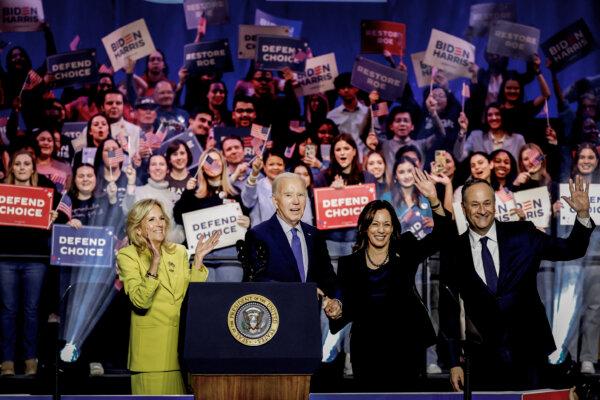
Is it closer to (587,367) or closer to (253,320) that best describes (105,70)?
(587,367)

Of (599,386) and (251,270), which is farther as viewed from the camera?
(251,270)

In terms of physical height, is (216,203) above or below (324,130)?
below

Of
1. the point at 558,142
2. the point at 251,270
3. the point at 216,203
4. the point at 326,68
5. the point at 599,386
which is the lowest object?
the point at 599,386

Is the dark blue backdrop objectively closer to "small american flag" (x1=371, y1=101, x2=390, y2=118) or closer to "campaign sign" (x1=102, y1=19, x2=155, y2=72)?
"campaign sign" (x1=102, y1=19, x2=155, y2=72)

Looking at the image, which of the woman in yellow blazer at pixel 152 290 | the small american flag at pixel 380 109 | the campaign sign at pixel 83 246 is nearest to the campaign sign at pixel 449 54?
the small american flag at pixel 380 109

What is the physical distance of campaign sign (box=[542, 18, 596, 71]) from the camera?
6.21m

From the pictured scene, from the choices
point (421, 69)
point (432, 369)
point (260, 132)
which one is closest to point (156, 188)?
point (260, 132)

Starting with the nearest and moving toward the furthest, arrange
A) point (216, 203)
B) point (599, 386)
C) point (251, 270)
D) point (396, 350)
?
point (599, 386) → point (251, 270) → point (396, 350) → point (216, 203)

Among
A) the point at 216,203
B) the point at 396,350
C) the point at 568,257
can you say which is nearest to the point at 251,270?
the point at 396,350

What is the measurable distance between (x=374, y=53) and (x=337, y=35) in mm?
296

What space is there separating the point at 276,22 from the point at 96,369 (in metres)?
2.71

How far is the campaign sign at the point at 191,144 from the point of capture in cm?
602

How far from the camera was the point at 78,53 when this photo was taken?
6.04 meters

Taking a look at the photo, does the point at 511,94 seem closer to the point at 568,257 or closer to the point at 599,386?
the point at 568,257
